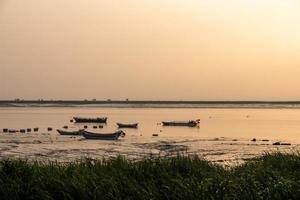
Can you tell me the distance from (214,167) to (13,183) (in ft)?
22.8

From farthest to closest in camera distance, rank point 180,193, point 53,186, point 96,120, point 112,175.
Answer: point 96,120 → point 112,175 → point 53,186 → point 180,193

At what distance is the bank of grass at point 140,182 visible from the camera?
13023mm

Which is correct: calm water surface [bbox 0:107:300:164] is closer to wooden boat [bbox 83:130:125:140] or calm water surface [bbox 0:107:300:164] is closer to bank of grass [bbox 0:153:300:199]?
wooden boat [bbox 83:130:125:140]

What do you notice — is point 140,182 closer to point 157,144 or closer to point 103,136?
point 157,144

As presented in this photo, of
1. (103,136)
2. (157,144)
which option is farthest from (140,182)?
(103,136)

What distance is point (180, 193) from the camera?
13.1 m

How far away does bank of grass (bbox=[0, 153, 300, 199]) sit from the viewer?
13.0 metres

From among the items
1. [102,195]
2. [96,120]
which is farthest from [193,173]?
[96,120]

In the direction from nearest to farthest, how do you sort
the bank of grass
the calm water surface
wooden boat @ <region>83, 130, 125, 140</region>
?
the bank of grass → the calm water surface → wooden boat @ <region>83, 130, 125, 140</region>

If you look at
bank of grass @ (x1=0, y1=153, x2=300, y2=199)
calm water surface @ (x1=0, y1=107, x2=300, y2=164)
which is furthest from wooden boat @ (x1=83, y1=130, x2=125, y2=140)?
bank of grass @ (x1=0, y1=153, x2=300, y2=199)

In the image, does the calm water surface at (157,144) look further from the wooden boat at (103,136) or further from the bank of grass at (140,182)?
the bank of grass at (140,182)

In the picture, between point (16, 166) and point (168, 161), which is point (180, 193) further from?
point (16, 166)

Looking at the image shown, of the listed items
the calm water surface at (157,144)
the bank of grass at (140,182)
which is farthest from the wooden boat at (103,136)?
the bank of grass at (140,182)

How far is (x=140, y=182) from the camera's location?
14805 mm
